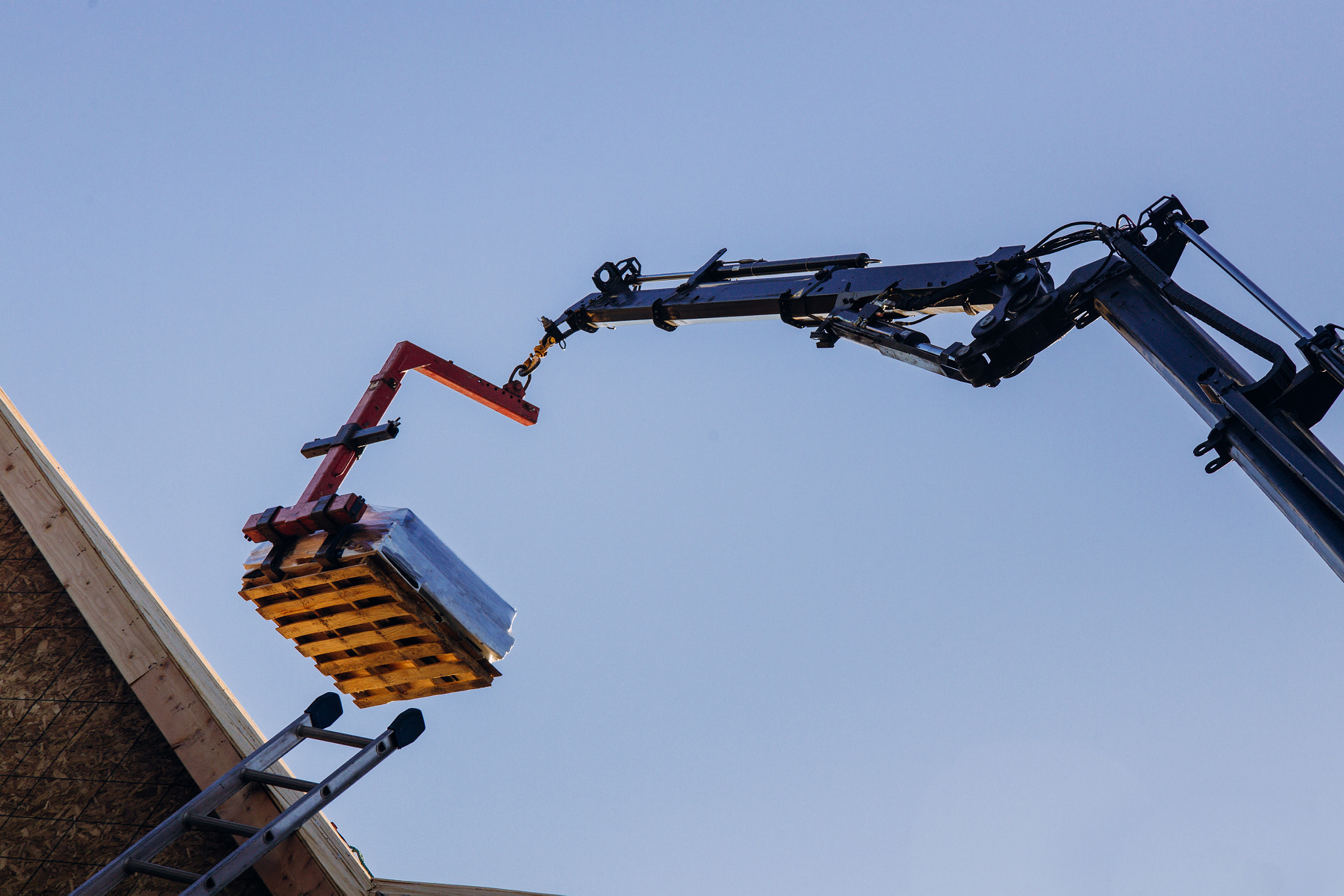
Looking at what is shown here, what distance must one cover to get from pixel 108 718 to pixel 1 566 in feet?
4.98

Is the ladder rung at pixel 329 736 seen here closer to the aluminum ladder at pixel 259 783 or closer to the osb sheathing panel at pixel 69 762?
the aluminum ladder at pixel 259 783

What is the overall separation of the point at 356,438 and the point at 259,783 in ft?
6.97

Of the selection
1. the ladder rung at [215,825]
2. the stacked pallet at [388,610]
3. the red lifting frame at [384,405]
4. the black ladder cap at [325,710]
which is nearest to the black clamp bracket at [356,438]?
the red lifting frame at [384,405]

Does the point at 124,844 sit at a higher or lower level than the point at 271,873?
higher

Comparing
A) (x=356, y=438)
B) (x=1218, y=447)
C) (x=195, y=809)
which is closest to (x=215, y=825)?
(x=195, y=809)

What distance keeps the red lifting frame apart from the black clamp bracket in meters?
0.03

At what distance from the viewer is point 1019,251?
6.34 meters

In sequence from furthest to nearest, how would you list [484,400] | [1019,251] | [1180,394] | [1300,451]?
[484,400]
[1019,251]
[1180,394]
[1300,451]

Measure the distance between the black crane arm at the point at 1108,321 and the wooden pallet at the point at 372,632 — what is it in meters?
2.71

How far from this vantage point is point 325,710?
6238mm

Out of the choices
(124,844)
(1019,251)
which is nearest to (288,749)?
(124,844)

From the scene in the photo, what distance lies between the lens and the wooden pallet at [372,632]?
5.64 metres

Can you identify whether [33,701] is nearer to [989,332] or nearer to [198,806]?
[198,806]

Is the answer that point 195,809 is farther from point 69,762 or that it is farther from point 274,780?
point 69,762
